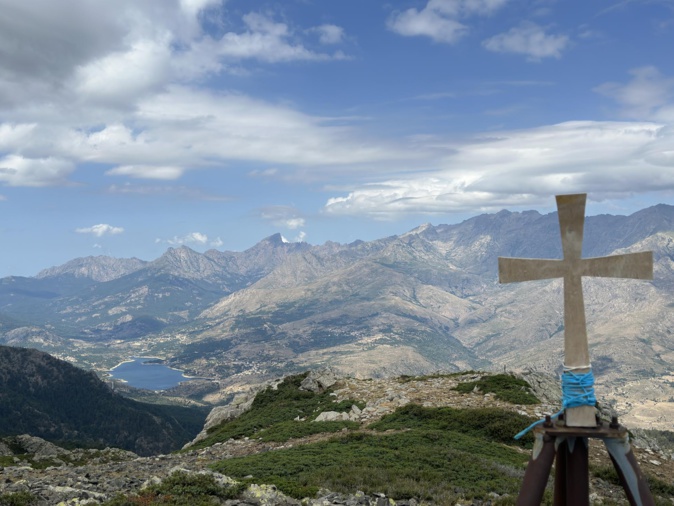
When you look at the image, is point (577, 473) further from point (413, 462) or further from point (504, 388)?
point (504, 388)

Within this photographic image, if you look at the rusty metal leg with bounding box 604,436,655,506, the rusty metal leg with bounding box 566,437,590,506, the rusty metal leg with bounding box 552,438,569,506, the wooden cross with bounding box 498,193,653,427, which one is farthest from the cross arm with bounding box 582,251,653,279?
the rusty metal leg with bounding box 552,438,569,506

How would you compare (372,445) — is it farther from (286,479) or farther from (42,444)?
(42,444)

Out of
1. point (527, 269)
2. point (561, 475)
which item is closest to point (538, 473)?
point (561, 475)

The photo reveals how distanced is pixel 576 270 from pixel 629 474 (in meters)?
3.98

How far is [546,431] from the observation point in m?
9.29

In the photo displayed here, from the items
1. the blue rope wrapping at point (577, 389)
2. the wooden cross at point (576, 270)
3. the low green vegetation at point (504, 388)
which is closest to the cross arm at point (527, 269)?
the wooden cross at point (576, 270)

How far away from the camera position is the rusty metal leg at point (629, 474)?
9.12m

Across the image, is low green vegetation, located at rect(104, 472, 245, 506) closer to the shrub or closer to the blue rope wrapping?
the shrub

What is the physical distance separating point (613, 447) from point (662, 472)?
25.8 metres

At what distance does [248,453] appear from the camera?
36469 mm

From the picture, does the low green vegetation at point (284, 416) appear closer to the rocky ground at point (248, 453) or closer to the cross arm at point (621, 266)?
the rocky ground at point (248, 453)

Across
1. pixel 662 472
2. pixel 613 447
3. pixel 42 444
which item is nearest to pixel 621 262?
pixel 613 447

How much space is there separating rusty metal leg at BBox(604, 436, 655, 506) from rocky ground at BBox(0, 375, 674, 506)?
1054 cm

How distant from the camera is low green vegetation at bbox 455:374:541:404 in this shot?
41562mm
